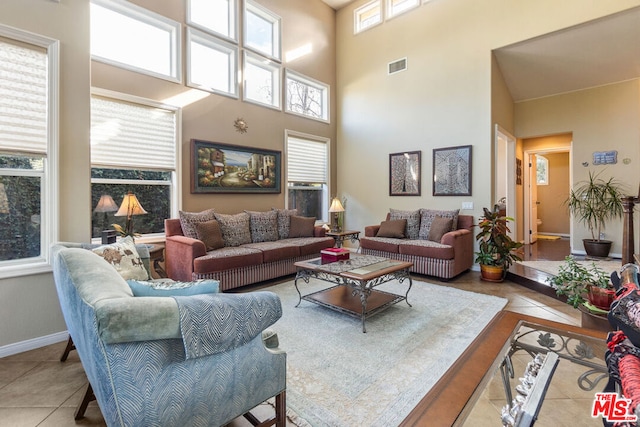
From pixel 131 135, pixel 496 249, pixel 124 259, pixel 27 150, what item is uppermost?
pixel 131 135

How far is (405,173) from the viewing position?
571 centimetres

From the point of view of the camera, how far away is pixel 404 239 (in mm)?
5039

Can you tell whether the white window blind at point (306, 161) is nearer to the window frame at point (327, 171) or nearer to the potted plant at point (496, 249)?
the window frame at point (327, 171)

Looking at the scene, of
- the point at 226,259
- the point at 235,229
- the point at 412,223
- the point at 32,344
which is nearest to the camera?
the point at 32,344

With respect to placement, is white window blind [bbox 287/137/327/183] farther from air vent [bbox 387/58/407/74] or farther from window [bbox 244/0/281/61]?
air vent [bbox 387/58/407/74]

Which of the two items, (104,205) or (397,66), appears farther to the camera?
(397,66)

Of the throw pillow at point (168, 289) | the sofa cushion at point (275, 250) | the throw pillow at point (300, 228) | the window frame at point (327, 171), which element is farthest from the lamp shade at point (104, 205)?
the window frame at point (327, 171)

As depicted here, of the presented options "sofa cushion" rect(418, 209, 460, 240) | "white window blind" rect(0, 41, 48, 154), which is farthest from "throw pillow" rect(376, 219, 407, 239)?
"white window blind" rect(0, 41, 48, 154)

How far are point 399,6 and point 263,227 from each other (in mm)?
5011

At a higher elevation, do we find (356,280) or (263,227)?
(263,227)

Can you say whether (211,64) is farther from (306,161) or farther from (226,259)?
(226,259)

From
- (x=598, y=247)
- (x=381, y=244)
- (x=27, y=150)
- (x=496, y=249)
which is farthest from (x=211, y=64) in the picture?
(x=598, y=247)

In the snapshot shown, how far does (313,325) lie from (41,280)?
2362mm

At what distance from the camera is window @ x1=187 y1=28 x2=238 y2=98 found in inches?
174
